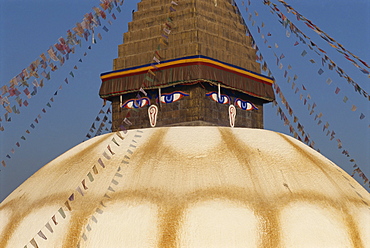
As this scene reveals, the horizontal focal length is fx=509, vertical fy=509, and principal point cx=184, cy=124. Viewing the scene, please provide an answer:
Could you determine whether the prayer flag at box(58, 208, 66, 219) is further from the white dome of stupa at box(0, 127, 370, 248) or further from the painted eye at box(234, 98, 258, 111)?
the painted eye at box(234, 98, 258, 111)

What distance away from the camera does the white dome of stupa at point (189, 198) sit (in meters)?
6.46

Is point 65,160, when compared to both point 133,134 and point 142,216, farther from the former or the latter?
point 142,216

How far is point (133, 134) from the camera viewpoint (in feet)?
26.8

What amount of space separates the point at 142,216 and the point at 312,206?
235 cm

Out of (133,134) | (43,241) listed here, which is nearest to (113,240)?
(43,241)

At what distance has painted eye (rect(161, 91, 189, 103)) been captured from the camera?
10.4 m

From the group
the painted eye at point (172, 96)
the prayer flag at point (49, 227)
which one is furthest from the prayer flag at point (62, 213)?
the painted eye at point (172, 96)

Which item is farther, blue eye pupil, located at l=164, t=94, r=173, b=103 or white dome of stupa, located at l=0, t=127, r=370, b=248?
blue eye pupil, located at l=164, t=94, r=173, b=103

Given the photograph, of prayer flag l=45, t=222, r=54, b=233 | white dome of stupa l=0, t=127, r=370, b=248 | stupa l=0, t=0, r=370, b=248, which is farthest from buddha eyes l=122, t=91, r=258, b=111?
prayer flag l=45, t=222, r=54, b=233

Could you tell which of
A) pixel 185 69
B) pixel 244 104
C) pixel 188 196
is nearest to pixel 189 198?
pixel 188 196

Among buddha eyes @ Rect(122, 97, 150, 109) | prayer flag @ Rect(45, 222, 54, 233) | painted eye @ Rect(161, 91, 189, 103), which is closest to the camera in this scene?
prayer flag @ Rect(45, 222, 54, 233)

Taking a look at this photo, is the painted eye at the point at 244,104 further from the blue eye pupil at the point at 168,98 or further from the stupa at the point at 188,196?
the stupa at the point at 188,196

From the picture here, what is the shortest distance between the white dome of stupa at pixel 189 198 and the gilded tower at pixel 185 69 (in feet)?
7.55

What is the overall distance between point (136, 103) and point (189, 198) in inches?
182
